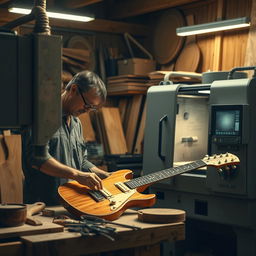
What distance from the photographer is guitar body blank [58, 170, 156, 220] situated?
2.90 metres

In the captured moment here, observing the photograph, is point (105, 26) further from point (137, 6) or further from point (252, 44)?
point (252, 44)

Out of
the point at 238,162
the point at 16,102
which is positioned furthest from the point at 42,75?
the point at 238,162

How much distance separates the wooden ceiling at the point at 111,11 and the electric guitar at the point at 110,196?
136 inches

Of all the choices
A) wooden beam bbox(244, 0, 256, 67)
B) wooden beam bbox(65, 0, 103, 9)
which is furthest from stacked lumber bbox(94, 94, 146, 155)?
wooden beam bbox(244, 0, 256, 67)

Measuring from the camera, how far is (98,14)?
7.51 meters

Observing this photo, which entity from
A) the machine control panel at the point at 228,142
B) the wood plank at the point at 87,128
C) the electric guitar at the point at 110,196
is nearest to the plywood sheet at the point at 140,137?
the wood plank at the point at 87,128

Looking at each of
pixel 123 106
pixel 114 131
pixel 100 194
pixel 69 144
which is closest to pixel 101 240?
pixel 100 194

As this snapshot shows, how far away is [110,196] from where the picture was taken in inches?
124

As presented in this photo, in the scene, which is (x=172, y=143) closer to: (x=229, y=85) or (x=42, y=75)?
(x=229, y=85)

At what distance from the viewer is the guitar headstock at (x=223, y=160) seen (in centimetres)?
380

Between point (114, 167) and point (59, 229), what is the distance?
12.2ft

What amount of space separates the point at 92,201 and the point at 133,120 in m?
4.04

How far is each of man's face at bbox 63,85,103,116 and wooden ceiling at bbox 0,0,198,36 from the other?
9.62ft

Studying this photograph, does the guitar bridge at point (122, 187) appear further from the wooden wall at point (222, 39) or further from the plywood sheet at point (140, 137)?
the plywood sheet at point (140, 137)
